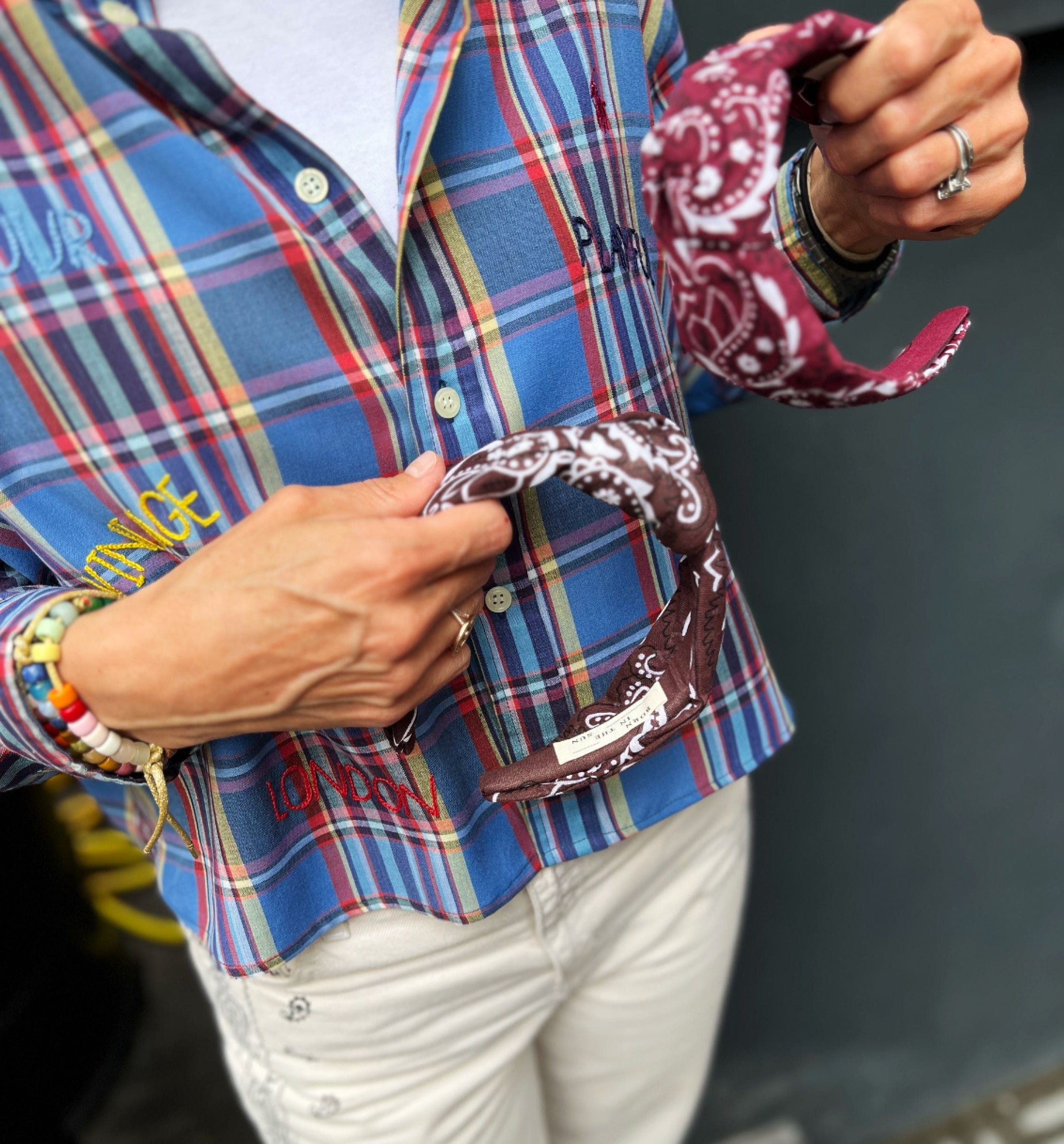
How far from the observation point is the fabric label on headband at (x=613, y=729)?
0.56 m

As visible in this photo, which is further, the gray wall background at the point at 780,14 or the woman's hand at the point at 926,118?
the gray wall background at the point at 780,14

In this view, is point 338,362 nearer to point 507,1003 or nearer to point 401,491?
point 401,491

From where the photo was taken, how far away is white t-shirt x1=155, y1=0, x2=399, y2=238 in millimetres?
511

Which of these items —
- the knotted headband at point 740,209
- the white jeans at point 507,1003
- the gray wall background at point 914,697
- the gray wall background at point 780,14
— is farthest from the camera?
the gray wall background at point 914,697

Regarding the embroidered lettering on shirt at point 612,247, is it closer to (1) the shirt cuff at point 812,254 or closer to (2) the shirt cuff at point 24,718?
(1) the shirt cuff at point 812,254

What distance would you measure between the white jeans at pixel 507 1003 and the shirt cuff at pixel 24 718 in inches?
8.0

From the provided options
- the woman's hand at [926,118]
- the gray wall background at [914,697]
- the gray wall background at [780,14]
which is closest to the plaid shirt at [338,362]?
the woman's hand at [926,118]

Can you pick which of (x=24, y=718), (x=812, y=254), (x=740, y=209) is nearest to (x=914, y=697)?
(x=812, y=254)

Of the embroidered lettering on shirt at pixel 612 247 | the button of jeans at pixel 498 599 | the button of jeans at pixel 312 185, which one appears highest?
the button of jeans at pixel 312 185

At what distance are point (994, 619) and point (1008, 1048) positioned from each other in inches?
32.9

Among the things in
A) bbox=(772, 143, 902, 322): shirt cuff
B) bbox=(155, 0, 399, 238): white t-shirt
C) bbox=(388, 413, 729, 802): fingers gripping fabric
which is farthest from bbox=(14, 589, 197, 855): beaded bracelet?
bbox=(772, 143, 902, 322): shirt cuff

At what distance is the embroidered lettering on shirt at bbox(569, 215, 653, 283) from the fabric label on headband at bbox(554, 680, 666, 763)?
0.89ft

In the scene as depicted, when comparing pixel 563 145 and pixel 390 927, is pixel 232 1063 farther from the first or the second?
pixel 563 145

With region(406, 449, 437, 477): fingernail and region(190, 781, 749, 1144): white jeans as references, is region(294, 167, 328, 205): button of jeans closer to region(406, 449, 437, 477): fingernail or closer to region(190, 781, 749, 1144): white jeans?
region(406, 449, 437, 477): fingernail
